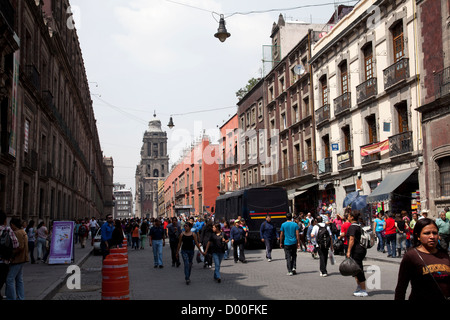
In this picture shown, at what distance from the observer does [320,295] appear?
975cm

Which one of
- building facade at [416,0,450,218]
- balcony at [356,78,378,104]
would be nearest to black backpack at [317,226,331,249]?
building facade at [416,0,450,218]

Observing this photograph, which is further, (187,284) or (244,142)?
(244,142)

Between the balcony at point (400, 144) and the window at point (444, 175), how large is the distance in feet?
6.51

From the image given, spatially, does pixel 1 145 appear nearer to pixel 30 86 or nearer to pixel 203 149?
pixel 30 86

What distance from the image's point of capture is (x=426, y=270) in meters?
4.23

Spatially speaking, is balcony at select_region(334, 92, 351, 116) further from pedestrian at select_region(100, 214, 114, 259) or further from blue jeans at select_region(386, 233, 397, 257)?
pedestrian at select_region(100, 214, 114, 259)

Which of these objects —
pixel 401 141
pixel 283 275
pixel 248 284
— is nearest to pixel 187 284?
pixel 248 284

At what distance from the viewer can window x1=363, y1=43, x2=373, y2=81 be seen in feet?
83.6

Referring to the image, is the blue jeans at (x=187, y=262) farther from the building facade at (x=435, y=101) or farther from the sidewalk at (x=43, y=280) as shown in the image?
the building facade at (x=435, y=101)

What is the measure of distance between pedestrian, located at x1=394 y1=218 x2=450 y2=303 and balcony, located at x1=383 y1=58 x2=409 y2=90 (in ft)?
62.8

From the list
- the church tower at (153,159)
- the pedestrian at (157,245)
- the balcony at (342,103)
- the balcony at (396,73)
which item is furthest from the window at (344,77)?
the church tower at (153,159)

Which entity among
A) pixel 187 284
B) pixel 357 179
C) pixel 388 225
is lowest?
pixel 187 284

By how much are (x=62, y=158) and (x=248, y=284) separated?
23975 millimetres

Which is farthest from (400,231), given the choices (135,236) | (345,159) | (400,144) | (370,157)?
(135,236)
